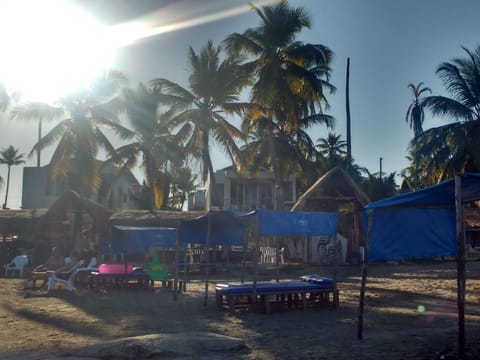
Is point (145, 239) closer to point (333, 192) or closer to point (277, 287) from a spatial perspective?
point (277, 287)

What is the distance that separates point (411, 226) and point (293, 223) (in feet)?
11.5

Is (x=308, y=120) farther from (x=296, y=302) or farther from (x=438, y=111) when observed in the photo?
(x=296, y=302)

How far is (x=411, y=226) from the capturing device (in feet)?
31.6

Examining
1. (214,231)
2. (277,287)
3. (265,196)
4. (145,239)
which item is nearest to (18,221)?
(145,239)

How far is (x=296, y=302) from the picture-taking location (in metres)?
12.7

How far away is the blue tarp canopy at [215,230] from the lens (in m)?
14.5

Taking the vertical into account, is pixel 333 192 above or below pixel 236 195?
below

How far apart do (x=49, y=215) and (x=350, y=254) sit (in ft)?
51.5

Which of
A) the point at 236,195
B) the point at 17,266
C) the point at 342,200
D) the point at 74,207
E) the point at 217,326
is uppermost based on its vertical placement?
the point at 236,195

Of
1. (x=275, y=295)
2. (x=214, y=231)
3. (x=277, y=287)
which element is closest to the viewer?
(x=277, y=287)

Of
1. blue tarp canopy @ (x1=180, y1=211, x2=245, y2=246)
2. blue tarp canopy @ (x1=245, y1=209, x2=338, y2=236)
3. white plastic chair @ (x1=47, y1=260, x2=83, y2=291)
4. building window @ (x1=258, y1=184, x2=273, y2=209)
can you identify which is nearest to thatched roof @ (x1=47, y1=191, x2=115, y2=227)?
white plastic chair @ (x1=47, y1=260, x2=83, y2=291)

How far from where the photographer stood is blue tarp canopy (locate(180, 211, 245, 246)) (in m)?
14.5

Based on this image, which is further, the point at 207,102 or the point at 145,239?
the point at 207,102

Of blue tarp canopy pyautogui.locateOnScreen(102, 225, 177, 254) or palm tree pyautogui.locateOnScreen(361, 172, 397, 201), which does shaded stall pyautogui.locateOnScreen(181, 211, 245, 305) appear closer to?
blue tarp canopy pyautogui.locateOnScreen(102, 225, 177, 254)
